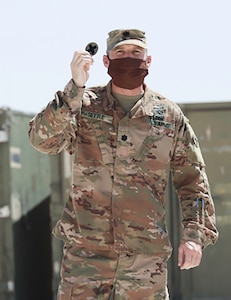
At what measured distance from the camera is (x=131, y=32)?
8.57 feet

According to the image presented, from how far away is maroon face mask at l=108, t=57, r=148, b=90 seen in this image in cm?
256

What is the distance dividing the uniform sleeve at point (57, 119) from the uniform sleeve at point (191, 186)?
480 mm

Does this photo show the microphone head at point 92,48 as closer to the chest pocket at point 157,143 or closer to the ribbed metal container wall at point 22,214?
the chest pocket at point 157,143

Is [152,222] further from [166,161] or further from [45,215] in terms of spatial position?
[45,215]

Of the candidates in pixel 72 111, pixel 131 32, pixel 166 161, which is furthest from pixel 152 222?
pixel 131 32

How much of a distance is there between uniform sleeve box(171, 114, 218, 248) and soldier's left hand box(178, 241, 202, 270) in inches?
2.6

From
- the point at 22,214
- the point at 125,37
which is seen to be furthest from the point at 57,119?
the point at 22,214

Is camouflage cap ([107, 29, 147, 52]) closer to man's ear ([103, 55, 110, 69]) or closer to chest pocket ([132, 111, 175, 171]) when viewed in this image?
man's ear ([103, 55, 110, 69])

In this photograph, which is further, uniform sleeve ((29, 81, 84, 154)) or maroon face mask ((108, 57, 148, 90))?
maroon face mask ((108, 57, 148, 90))

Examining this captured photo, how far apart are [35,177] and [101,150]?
9.14 ft

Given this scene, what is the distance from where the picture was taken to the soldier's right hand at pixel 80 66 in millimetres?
2375

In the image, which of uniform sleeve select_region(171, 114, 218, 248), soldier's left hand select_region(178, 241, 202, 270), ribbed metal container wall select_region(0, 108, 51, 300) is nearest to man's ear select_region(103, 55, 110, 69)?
uniform sleeve select_region(171, 114, 218, 248)

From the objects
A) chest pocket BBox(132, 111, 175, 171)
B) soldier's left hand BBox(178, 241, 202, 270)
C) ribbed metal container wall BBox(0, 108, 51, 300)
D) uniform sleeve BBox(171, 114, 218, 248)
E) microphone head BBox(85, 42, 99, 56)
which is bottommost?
ribbed metal container wall BBox(0, 108, 51, 300)

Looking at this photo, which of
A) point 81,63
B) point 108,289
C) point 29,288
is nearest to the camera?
point 81,63
